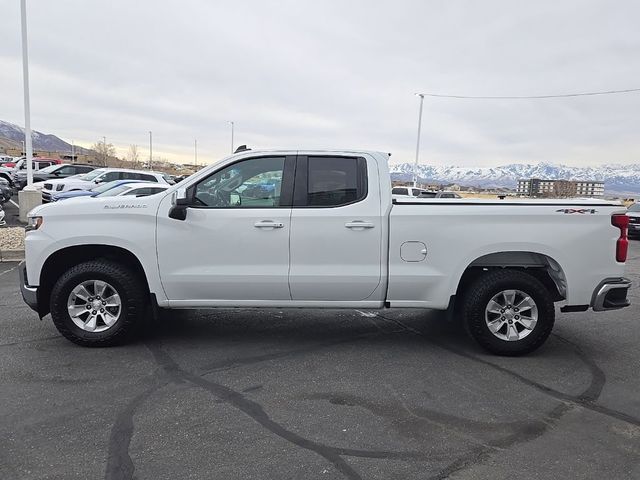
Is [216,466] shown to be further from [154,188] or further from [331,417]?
[154,188]

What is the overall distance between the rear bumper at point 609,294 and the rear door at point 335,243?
86.6 inches

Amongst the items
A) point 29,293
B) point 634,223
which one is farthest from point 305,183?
point 634,223

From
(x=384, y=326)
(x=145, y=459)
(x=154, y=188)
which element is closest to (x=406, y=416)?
(x=145, y=459)

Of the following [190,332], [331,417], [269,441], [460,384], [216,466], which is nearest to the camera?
[216,466]

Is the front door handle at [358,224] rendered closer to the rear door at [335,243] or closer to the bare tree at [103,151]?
the rear door at [335,243]

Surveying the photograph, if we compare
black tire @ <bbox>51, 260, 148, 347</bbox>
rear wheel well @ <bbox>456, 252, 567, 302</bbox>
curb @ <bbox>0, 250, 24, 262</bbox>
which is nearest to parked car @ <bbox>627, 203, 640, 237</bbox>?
rear wheel well @ <bbox>456, 252, 567, 302</bbox>

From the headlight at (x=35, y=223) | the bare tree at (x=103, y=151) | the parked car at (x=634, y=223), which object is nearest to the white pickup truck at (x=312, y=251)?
the headlight at (x=35, y=223)

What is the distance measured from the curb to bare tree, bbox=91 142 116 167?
9998cm

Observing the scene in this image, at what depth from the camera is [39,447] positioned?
3291 millimetres

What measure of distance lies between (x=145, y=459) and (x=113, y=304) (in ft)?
7.85

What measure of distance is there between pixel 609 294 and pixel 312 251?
3010 millimetres

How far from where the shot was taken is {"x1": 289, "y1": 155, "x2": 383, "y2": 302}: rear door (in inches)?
200

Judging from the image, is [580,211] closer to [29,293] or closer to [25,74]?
[29,293]

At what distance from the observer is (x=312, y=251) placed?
16.7 feet
